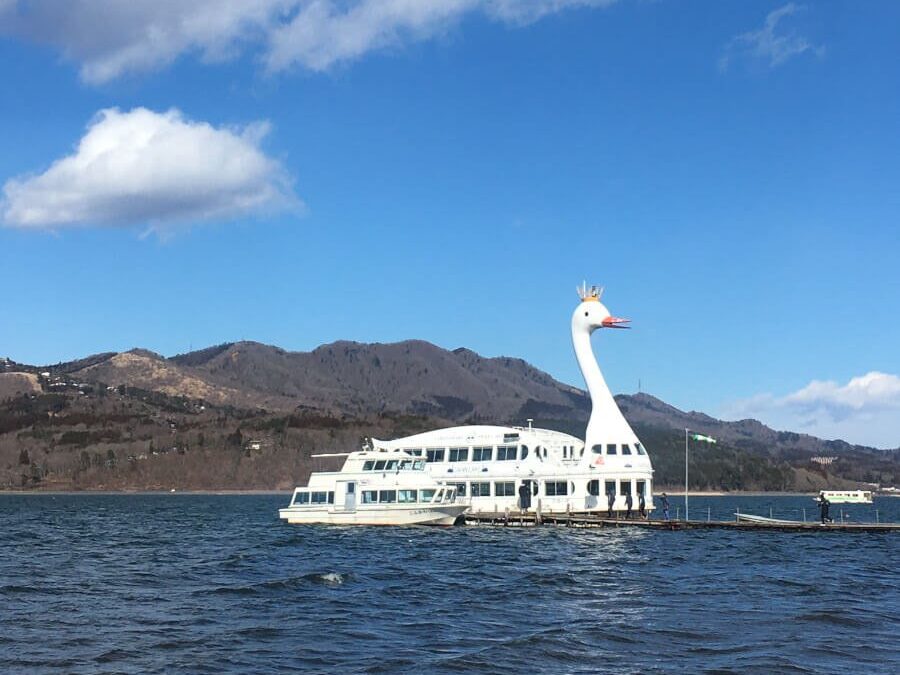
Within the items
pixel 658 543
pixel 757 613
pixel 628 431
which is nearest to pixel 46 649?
pixel 757 613

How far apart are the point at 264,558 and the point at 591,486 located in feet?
104

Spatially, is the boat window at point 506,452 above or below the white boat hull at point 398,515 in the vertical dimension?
above

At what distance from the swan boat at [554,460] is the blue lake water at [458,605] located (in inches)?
446

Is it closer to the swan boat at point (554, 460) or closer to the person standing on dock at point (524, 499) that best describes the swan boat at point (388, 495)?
the swan boat at point (554, 460)

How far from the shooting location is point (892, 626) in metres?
36.2

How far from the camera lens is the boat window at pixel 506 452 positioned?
275 ft

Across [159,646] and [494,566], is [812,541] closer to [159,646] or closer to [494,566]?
[494,566]

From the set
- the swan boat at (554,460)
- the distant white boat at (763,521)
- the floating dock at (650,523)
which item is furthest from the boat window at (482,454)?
the distant white boat at (763,521)

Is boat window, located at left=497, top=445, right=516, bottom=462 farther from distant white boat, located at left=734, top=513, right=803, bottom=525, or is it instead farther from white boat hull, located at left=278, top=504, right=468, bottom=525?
distant white boat, located at left=734, top=513, right=803, bottom=525

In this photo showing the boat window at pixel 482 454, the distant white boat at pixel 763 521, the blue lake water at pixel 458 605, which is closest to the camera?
the blue lake water at pixel 458 605

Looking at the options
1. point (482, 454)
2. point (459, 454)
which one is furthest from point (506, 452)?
point (459, 454)

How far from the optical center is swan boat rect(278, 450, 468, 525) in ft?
258

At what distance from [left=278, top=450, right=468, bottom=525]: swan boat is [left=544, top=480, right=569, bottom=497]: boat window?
22.4 ft

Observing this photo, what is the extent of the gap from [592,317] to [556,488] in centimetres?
1509
